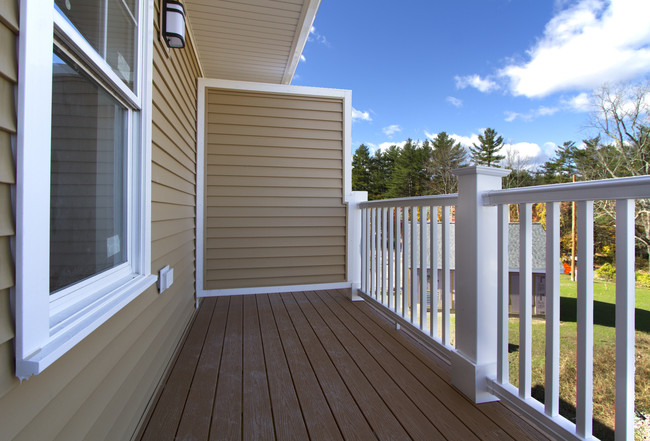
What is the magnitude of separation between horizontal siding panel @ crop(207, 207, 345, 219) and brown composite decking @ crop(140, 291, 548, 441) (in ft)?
4.21

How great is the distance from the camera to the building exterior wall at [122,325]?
65cm

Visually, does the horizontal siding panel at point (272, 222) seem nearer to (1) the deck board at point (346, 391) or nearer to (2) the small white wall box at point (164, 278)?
(1) the deck board at point (346, 391)

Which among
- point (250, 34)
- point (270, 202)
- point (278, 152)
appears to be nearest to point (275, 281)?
point (270, 202)

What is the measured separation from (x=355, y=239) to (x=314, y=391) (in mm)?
2023

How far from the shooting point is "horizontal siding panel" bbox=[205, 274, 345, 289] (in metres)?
3.60

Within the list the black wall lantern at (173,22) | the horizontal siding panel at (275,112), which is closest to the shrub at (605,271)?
the horizontal siding panel at (275,112)

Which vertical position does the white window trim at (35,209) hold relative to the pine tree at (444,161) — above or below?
below

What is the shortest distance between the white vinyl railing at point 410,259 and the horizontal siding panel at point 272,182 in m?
0.56

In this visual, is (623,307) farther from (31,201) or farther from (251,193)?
(251,193)

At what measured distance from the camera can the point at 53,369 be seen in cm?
80

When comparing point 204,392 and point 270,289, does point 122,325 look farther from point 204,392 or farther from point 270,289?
point 270,289

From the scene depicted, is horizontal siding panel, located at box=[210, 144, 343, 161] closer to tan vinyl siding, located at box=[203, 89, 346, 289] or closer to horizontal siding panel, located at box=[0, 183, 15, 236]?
tan vinyl siding, located at box=[203, 89, 346, 289]

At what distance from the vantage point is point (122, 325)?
49.9 inches

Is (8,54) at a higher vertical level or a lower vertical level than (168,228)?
higher
